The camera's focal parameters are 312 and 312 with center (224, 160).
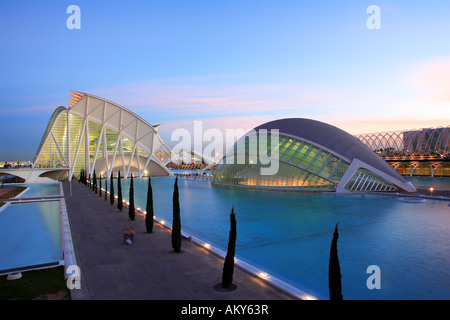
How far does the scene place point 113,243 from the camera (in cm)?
1433

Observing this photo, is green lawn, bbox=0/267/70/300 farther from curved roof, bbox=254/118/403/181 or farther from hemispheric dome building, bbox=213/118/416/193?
curved roof, bbox=254/118/403/181

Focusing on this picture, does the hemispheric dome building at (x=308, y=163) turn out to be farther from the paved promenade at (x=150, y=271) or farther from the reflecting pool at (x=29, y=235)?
the paved promenade at (x=150, y=271)

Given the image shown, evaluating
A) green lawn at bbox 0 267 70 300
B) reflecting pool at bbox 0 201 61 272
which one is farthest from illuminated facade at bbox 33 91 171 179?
green lawn at bbox 0 267 70 300

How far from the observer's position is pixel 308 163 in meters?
37.9

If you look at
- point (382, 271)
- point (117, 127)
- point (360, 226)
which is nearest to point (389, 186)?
point (360, 226)

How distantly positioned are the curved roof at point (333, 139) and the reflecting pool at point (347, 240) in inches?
363

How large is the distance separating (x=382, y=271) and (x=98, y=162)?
211ft

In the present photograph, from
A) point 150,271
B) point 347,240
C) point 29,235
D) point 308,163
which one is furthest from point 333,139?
point 150,271

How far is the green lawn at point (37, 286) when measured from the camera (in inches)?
341

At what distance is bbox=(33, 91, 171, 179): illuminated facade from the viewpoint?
5875 cm

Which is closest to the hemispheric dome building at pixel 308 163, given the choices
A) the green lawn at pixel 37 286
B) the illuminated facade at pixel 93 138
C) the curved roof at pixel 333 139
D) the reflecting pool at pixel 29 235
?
the curved roof at pixel 333 139

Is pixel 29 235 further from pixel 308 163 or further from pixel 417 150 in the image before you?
pixel 417 150

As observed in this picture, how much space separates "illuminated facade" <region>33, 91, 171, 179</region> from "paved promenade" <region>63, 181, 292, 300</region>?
45.4m

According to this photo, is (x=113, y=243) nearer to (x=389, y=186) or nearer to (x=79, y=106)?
(x=389, y=186)
